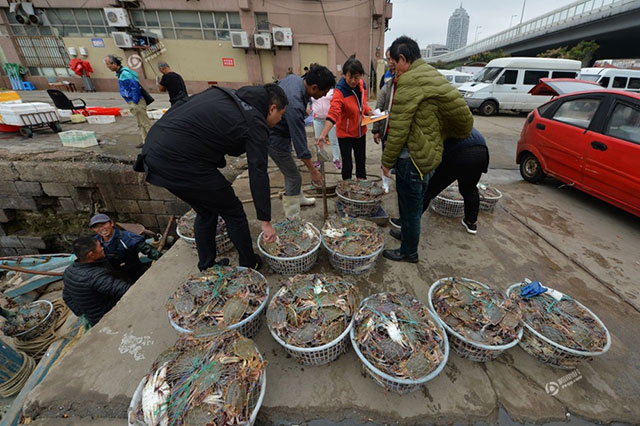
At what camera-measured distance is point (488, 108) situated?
11438 mm

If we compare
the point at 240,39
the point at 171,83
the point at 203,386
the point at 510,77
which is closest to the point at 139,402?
the point at 203,386

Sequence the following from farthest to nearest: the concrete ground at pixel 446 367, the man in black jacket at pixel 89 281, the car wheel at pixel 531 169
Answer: the car wheel at pixel 531 169 < the man in black jacket at pixel 89 281 < the concrete ground at pixel 446 367

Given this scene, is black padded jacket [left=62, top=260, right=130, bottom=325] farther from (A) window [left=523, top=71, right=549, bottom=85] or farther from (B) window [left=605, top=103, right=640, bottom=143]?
(A) window [left=523, top=71, right=549, bottom=85]

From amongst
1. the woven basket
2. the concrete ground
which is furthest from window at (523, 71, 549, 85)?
the woven basket

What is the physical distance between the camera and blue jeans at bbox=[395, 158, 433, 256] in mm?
2312

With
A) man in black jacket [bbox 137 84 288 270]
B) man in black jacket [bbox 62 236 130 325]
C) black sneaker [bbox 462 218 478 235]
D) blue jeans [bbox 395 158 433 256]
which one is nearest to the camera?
man in black jacket [bbox 137 84 288 270]

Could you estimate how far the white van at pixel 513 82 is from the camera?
10.5 meters

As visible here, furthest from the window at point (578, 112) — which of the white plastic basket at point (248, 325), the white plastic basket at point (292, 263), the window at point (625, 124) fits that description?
the white plastic basket at point (248, 325)

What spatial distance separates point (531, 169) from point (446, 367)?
4665mm

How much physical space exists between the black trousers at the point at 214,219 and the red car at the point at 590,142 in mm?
4593

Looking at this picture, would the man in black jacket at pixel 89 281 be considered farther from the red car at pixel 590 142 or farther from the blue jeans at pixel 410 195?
the red car at pixel 590 142

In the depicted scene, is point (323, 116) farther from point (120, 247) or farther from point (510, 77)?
point (510, 77)

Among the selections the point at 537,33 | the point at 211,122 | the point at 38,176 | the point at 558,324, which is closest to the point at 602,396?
the point at 558,324

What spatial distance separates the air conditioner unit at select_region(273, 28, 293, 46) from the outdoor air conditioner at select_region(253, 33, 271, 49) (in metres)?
0.33
